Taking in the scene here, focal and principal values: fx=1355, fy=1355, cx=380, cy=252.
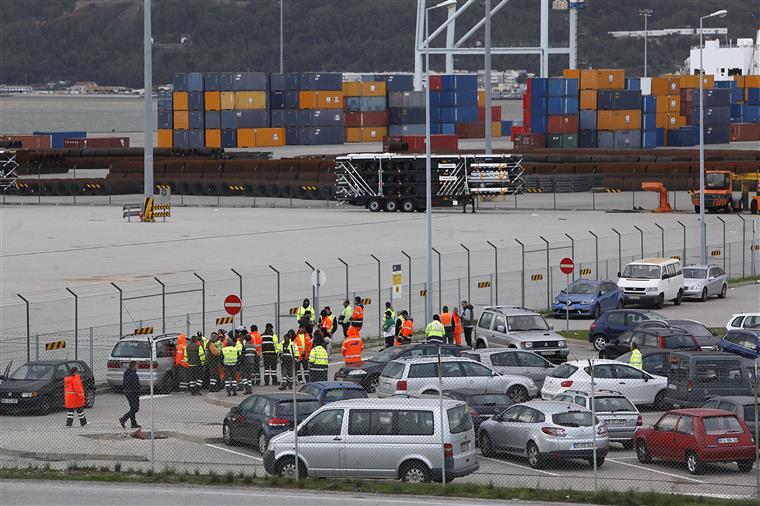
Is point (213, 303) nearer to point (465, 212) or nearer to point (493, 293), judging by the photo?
point (493, 293)

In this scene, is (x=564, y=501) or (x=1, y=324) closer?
(x=564, y=501)

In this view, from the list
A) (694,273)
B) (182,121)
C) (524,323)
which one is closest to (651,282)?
(694,273)

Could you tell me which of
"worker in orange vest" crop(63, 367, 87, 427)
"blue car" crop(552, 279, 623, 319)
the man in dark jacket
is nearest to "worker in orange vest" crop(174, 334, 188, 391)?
"worker in orange vest" crop(63, 367, 87, 427)

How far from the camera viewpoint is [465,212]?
2815 inches

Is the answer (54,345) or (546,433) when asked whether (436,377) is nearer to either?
(546,433)

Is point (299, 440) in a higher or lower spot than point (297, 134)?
lower

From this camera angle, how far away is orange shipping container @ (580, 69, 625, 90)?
115688mm

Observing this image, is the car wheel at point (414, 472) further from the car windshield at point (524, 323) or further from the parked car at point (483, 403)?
the car windshield at point (524, 323)

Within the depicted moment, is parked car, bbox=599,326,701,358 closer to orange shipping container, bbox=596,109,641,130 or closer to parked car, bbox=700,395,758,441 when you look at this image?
parked car, bbox=700,395,758,441

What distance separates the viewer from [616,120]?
120125mm

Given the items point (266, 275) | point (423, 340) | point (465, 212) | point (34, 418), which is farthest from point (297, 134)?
point (34, 418)

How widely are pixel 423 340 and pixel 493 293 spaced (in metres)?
8.17

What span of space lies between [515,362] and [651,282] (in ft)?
46.6

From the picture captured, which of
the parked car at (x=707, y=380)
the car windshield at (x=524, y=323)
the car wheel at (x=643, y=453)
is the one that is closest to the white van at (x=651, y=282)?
the car windshield at (x=524, y=323)
